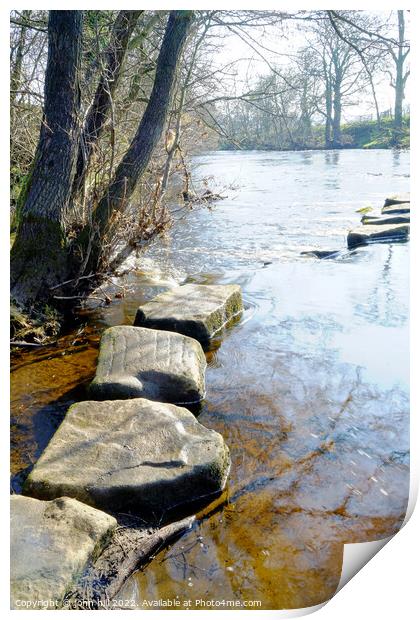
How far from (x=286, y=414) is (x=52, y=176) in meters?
2.87

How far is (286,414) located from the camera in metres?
3.80

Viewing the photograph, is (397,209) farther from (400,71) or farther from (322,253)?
(400,71)

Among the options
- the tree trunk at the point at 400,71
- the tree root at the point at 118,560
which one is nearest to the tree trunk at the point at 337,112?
the tree trunk at the point at 400,71

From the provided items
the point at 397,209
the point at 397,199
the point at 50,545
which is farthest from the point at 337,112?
the point at 397,199

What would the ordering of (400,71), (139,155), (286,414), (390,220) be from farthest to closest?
1. (390,220)
2. (139,155)
3. (286,414)
4. (400,71)

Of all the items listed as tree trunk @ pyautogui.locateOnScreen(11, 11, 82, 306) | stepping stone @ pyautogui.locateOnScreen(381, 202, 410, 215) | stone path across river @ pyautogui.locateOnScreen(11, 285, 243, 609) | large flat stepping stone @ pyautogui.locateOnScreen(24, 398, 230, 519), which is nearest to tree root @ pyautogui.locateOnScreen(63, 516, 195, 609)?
stone path across river @ pyautogui.locateOnScreen(11, 285, 243, 609)

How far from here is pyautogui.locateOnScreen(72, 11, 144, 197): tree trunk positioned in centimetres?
506

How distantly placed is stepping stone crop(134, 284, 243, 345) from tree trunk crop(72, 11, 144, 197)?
139 cm

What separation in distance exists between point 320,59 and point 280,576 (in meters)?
3.69

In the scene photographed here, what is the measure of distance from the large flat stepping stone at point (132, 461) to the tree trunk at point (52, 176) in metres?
1.96

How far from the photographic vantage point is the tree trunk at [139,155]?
5.25 meters

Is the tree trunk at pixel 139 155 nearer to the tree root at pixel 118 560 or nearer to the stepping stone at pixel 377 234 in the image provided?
the tree root at pixel 118 560

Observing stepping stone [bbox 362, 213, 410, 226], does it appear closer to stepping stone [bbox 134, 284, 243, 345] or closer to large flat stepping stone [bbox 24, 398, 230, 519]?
stepping stone [bbox 134, 284, 243, 345]
